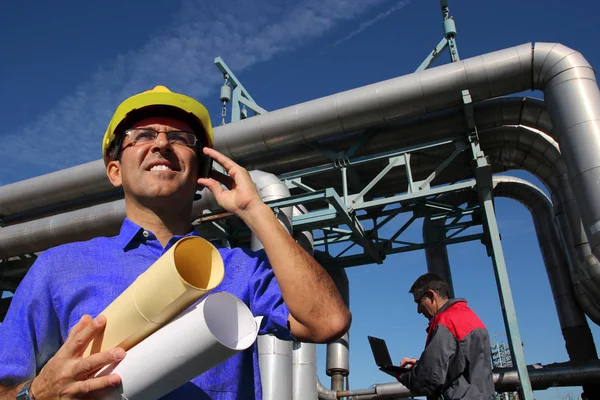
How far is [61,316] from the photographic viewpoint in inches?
46.7

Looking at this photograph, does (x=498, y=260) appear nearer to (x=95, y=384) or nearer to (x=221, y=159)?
(x=221, y=159)

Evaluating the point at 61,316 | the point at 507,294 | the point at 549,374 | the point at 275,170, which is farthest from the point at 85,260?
the point at 549,374

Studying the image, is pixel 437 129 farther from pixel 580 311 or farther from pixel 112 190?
pixel 112 190

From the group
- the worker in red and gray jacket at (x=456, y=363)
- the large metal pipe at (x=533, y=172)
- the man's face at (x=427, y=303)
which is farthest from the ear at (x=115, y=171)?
the large metal pipe at (x=533, y=172)

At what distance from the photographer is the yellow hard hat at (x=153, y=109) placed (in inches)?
59.2

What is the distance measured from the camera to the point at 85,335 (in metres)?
0.91

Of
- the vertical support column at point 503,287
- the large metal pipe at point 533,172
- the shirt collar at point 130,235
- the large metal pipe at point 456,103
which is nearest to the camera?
the shirt collar at point 130,235

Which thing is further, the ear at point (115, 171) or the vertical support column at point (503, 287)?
the vertical support column at point (503, 287)

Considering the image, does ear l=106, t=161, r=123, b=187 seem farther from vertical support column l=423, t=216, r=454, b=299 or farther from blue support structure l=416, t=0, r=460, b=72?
vertical support column l=423, t=216, r=454, b=299

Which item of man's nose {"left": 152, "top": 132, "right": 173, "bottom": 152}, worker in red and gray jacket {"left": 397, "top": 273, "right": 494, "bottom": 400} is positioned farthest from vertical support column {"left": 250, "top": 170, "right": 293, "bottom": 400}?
man's nose {"left": 152, "top": 132, "right": 173, "bottom": 152}

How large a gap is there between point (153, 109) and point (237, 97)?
8.20 metres

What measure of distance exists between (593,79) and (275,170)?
4.98 m

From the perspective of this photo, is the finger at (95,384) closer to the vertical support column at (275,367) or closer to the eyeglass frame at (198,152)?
the eyeglass frame at (198,152)

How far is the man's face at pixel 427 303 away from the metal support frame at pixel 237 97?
18.2 ft
